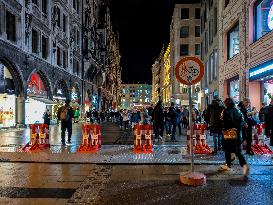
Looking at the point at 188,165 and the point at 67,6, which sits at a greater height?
the point at 67,6

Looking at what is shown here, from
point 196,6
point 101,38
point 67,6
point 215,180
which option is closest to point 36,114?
point 67,6

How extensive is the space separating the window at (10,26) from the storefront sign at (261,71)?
49.7 feet

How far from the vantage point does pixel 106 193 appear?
7121 mm

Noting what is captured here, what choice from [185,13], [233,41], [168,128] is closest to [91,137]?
[168,128]

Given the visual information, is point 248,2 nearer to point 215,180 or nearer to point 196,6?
point 215,180

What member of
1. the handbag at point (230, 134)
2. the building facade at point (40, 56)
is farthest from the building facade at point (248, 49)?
the building facade at point (40, 56)

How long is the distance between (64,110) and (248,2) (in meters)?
12.8

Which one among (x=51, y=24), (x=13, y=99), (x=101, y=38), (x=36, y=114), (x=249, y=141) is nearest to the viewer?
(x=249, y=141)

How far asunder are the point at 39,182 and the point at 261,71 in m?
14.5

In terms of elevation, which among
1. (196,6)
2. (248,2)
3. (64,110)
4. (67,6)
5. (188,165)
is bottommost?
(188,165)

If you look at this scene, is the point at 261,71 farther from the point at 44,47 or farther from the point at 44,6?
the point at 44,6

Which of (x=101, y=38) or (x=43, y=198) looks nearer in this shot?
(x=43, y=198)

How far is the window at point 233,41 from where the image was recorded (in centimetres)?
2646

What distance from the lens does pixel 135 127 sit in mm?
13688
